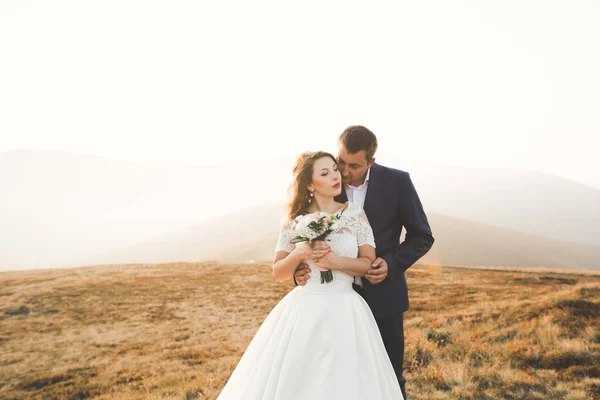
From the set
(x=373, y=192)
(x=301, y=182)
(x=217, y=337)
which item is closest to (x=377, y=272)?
(x=373, y=192)

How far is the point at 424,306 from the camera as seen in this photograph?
59.0ft

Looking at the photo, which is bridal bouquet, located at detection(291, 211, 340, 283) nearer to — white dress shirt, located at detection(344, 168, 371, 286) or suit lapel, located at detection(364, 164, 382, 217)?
suit lapel, located at detection(364, 164, 382, 217)

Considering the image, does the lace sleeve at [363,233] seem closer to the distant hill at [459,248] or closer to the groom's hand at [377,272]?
the groom's hand at [377,272]

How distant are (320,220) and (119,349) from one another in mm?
14085

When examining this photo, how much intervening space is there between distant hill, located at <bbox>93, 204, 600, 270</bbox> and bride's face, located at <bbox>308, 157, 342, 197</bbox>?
54376mm

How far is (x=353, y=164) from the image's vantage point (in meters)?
3.81

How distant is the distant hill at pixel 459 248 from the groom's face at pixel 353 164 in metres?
54.2

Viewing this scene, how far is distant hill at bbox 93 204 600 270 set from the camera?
251ft

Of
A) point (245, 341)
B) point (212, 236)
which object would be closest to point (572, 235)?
point (212, 236)

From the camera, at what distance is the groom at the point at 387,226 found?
3.72m


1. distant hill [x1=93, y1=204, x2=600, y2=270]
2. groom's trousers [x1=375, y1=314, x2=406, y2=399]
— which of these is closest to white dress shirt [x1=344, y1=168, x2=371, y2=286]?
groom's trousers [x1=375, y1=314, x2=406, y2=399]

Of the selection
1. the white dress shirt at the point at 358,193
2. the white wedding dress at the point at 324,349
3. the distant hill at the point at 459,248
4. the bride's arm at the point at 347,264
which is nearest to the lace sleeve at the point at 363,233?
the white wedding dress at the point at 324,349

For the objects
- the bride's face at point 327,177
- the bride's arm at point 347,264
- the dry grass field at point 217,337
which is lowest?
the dry grass field at point 217,337

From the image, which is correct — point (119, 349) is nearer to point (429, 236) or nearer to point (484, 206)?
point (429, 236)
